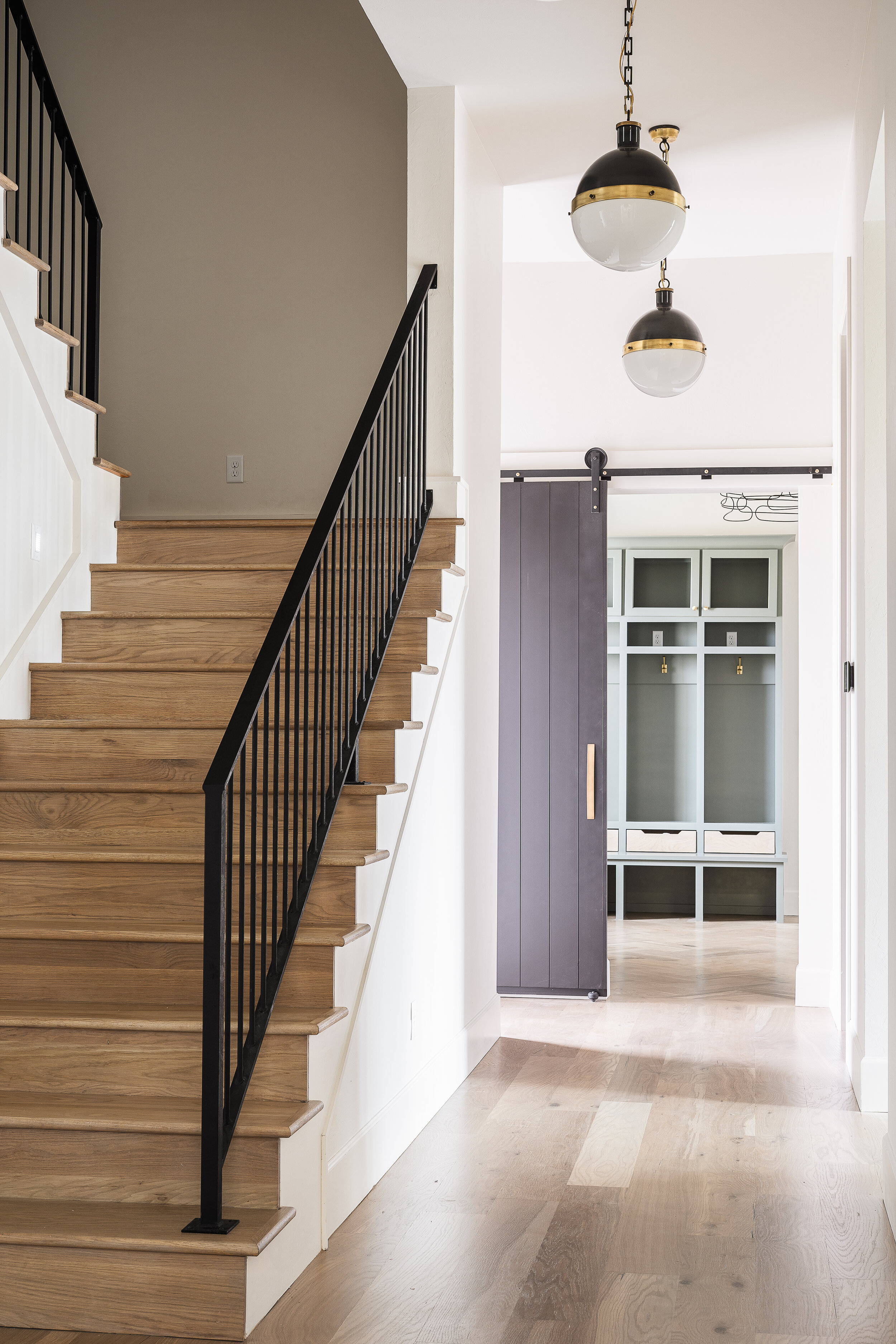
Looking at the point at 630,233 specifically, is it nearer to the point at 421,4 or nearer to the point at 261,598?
the point at 421,4

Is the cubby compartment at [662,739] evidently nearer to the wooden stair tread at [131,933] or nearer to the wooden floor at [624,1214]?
the wooden floor at [624,1214]

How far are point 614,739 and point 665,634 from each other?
0.96 m

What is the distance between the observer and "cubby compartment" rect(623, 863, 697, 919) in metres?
10.0

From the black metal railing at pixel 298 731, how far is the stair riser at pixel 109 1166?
0.39ft

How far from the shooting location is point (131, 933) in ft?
10.6

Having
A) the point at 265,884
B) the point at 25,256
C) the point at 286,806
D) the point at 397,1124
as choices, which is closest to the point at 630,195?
the point at 286,806

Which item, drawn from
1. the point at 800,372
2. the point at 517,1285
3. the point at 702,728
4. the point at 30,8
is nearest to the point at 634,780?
the point at 702,728

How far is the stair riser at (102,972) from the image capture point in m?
3.21

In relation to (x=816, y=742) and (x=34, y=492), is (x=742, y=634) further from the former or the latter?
(x=34, y=492)

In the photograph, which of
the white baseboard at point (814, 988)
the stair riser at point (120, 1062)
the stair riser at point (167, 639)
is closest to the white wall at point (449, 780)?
the stair riser at point (120, 1062)

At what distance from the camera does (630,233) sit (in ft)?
10.6

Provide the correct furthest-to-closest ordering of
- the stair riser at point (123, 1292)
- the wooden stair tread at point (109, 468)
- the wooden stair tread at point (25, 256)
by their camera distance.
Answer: the wooden stair tread at point (109, 468), the wooden stair tread at point (25, 256), the stair riser at point (123, 1292)

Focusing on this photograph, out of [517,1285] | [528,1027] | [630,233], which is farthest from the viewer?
[528,1027]

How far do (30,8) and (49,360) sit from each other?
2651mm
